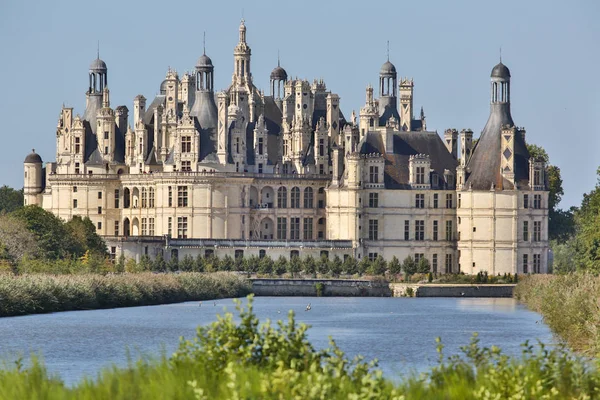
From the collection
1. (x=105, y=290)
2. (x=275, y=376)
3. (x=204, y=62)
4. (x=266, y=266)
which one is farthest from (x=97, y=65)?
(x=275, y=376)

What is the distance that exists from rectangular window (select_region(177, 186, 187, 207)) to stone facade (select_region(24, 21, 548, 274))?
59 mm

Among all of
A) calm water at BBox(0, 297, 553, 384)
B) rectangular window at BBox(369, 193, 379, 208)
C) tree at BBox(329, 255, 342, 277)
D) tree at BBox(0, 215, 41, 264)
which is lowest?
calm water at BBox(0, 297, 553, 384)

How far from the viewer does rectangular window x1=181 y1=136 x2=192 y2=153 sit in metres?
106

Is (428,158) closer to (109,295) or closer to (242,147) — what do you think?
(242,147)

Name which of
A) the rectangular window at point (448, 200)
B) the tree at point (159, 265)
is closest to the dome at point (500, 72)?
the rectangular window at point (448, 200)

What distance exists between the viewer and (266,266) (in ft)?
323

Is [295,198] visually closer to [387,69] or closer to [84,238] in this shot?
[387,69]

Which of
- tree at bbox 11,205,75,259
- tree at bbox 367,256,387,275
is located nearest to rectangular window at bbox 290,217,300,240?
tree at bbox 367,256,387,275

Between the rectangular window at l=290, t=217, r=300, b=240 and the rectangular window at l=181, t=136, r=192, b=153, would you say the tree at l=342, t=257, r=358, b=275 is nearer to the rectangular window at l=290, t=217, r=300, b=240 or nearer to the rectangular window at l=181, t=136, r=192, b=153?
the rectangular window at l=290, t=217, r=300, b=240

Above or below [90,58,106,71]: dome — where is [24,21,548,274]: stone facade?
below

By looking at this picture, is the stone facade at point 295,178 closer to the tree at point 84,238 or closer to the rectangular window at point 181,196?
the rectangular window at point 181,196

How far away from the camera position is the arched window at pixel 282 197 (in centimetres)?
10750

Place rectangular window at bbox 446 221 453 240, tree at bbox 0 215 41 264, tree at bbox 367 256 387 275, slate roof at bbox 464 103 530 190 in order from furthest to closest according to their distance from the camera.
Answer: rectangular window at bbox 446 221 453 240
slate roof at bbox 464 103 530 190
tree at bbox 367 256 387 275
tree at bbox 0 215 41 264

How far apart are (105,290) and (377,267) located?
28468mm
